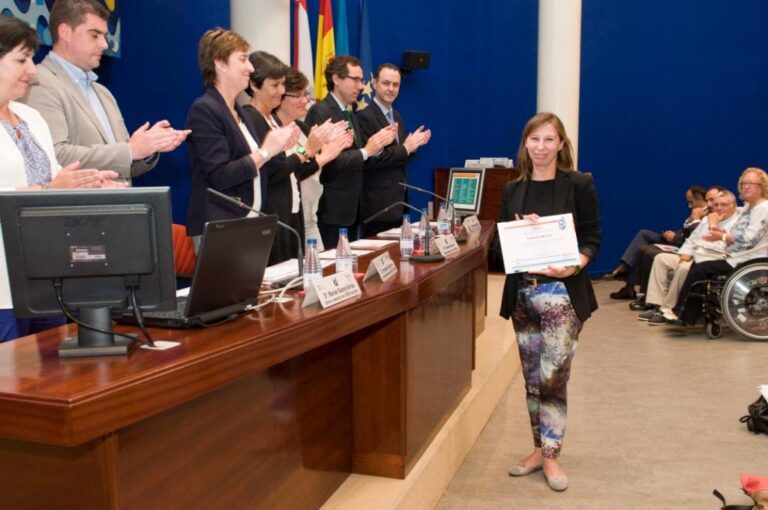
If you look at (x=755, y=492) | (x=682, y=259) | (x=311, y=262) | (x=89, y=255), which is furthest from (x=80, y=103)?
(x=682, y=259)

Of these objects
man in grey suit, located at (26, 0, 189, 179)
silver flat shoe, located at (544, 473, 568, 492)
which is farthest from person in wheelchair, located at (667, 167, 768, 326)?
man in grey suit, located at (26, 0, 189, 179)

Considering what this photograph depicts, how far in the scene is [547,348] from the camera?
282cm

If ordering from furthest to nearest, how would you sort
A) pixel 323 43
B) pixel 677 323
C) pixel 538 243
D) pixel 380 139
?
pixel 677 323 < pixel 323 43 < pixel 380 139 < pixel 538 243

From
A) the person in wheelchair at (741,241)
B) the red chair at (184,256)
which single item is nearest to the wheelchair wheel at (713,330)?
the person in wheelchair at (741,241)

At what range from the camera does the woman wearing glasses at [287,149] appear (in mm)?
3273

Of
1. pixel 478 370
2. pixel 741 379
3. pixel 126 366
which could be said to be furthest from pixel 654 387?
pixel 126 366

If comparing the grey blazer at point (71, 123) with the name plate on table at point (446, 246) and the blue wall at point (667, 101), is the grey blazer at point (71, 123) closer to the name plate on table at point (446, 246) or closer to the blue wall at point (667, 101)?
the name plate on table at point (446, 246)

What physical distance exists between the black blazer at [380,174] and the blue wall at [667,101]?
4.15 meters

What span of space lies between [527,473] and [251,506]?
143 centimetres

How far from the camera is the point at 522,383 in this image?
440cm

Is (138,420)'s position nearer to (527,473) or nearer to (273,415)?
(273,415)

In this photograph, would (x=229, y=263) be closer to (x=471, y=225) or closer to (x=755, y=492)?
(x=755, y=492)

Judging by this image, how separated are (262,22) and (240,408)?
392 cm

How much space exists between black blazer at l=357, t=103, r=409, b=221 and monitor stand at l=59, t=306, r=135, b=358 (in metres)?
2.74
